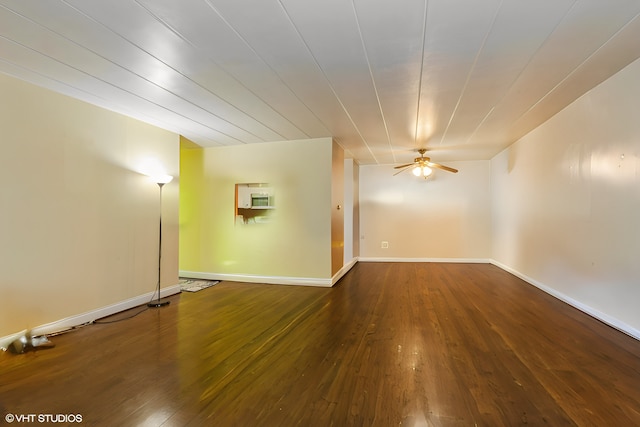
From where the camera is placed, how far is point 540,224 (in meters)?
4.33

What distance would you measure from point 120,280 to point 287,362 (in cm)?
256

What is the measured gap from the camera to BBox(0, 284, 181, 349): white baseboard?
2.56 m

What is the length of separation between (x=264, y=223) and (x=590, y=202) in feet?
14.3

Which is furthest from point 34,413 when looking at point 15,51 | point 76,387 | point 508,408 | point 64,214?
point 508,408

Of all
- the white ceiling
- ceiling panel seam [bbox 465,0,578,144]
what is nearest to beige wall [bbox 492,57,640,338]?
the white ceiling

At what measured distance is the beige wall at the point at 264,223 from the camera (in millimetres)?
4770

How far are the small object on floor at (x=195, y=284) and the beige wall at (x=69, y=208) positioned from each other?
0.71 metres

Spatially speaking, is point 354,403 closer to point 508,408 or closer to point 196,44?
point 508,408

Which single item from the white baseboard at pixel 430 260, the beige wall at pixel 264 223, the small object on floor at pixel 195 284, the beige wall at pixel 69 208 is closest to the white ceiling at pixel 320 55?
the beige wall at pixel 69 208

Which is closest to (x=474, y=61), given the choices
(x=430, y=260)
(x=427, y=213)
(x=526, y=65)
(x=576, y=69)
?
(x=526, y=65)

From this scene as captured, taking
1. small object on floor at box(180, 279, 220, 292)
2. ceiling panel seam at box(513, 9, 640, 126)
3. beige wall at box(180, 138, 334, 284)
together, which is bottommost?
small object on floor at box(180, 279, 220, 292)

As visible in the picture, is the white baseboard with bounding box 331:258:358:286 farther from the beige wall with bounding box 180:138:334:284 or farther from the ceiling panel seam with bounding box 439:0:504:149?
the ceiling panel seam with bounding box 439:0:504:149

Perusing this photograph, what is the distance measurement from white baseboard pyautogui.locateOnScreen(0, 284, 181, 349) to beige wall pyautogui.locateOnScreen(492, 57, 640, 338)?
5.26 m

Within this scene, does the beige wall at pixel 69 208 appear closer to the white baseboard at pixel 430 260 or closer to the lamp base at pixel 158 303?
the lamp base at pixel 158 303
